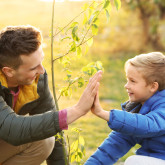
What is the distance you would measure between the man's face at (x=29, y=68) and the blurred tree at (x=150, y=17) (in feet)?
23.0

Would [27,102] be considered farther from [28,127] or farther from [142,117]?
[142,117]

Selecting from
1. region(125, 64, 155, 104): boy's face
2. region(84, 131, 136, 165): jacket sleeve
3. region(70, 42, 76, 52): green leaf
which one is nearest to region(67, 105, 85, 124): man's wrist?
region(70, 42, 76, 52): green leaf

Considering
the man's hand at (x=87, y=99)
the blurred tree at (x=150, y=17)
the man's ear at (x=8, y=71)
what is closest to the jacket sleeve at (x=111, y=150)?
the man's hand at (x=87, y=99)

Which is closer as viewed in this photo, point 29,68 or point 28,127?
point 28,127

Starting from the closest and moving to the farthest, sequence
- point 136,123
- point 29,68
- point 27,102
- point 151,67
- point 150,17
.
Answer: point 136,123
point 29,68
point 151,67
point 27,102
point 150,17

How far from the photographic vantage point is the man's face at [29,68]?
2449mm

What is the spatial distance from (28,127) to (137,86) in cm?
84

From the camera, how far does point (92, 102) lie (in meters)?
2.26

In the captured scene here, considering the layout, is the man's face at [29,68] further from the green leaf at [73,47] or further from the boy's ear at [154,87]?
the boy's ear at [154,87]

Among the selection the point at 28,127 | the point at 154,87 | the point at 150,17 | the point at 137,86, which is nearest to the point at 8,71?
the point at 28,127

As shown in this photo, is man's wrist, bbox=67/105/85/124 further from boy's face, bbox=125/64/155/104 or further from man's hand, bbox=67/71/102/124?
boy's face, bbox=125/64/155/104

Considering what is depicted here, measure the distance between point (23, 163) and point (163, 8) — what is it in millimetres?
7736

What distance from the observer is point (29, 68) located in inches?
97.3

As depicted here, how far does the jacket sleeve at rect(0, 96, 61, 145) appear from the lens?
86.7 inches
